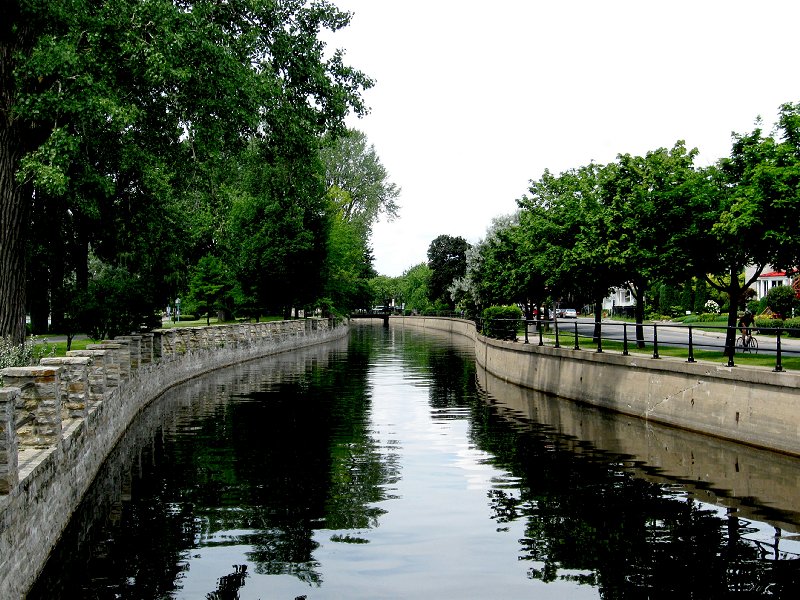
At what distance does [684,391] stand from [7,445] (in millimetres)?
15316

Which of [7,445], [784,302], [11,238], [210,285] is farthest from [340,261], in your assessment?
[7,445]

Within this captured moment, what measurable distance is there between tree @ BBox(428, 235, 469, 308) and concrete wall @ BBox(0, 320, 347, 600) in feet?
277

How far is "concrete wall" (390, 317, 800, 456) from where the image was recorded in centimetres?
1567

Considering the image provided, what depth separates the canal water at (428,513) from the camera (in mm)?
8883

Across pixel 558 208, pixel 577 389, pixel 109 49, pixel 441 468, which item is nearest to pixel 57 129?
pixel 109 49

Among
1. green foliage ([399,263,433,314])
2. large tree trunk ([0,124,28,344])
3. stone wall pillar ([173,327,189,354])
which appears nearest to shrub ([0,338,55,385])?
large tree trunk ([0,124,28,344])

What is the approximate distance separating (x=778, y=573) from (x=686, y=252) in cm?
1526

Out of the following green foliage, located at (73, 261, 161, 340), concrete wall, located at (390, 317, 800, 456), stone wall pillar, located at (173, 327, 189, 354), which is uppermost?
green foliage, located at (73, 261, 161, 340)

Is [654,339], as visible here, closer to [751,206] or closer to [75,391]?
[751,206]

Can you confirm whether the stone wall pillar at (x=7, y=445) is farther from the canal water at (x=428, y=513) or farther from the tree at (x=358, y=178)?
the tree at (x=358, y=178)

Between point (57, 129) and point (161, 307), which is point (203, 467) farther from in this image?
point (161, 307)

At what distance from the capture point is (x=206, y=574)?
9.10 metres

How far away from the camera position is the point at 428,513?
466 inches

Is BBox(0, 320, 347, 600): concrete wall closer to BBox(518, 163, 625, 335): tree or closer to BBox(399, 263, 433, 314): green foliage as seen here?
BBox(518, 163, 625, 335): tree
